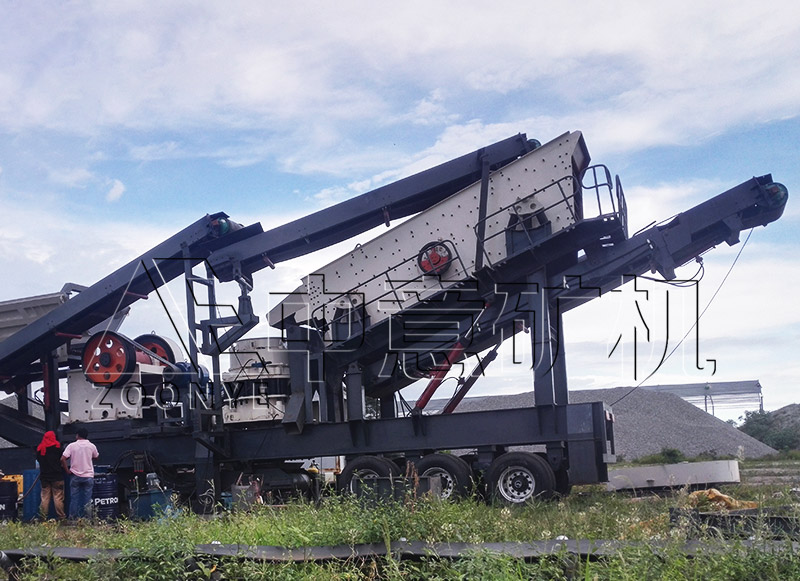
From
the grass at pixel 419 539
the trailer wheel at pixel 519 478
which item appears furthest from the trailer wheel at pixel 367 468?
the grass at pixel 419 539

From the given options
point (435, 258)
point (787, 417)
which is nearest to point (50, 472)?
point (435, 258)

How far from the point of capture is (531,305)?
13.3 meters

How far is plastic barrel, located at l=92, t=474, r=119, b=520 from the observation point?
1347cm

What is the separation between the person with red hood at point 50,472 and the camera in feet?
45.7

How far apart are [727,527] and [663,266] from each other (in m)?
7.73

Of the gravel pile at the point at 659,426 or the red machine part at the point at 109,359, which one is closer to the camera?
the red machine part at the point at 109,359

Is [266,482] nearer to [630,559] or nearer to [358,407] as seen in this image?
[358,407]

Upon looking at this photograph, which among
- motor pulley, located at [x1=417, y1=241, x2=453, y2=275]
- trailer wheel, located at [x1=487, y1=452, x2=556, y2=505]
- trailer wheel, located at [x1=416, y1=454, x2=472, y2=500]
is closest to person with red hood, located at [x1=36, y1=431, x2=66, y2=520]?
trailer wheel, located at [x1=416, y1=454, x2=472, y2=500]

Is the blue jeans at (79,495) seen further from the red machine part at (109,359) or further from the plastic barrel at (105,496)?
the red machine part at (109,359)

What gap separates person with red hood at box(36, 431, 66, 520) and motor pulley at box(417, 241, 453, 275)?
22.5ft

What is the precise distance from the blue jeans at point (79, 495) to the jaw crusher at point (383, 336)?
1.64 m

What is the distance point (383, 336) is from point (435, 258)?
1.64m

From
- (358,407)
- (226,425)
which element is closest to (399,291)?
(358,407)

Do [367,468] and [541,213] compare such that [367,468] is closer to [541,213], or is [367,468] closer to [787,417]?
[541,213]
